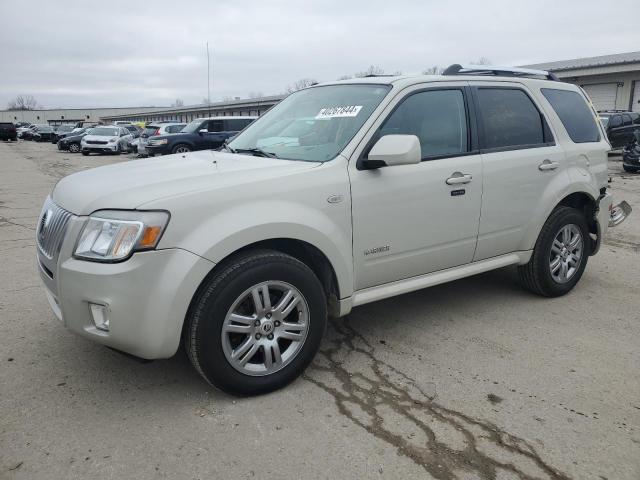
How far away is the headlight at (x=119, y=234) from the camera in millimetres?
2574

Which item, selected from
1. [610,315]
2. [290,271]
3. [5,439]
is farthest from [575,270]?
[5,439]

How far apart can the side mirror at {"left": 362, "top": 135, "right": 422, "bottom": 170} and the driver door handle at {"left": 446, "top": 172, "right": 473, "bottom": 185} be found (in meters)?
0.54

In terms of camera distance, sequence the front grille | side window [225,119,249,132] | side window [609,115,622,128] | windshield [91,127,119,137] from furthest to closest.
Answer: windshield [91,127,119,137]
side window [225,119,249,132]
side window [609,115,622,128]
the front grille

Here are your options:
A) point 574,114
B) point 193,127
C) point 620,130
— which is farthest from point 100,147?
point 574,114

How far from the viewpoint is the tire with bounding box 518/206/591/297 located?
4.43 metres

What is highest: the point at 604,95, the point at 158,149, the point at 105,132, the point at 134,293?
the point at 604,95

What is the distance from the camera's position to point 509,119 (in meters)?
4.18

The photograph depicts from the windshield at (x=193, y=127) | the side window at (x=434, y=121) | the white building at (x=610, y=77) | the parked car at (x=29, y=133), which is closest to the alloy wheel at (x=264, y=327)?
the side window at (x=434, y=121)

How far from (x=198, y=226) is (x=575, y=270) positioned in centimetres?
365

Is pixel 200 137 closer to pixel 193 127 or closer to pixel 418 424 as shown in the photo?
pixel 193 127

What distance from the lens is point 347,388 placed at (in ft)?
10.2

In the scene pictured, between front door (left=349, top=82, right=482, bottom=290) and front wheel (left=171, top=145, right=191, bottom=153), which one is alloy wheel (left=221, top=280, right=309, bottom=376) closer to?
front door (left=349, top=82, right=482, bottom=290)

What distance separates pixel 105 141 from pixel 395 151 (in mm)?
26019

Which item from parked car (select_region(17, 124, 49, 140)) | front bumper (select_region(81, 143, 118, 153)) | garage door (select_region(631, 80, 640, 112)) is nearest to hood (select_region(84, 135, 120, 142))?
front bumper (select_region(81, 143, 118, 153))
